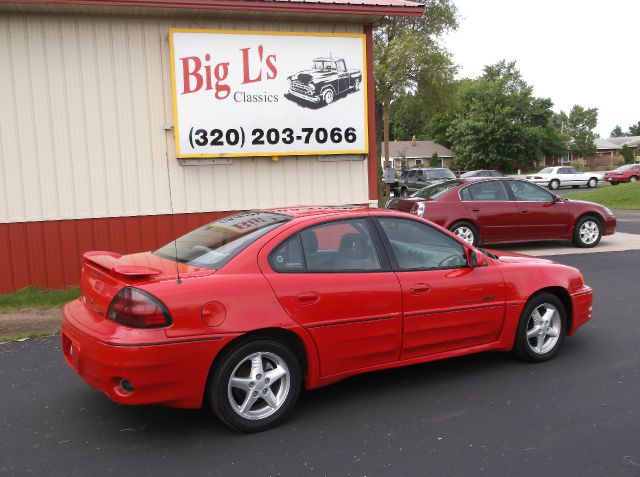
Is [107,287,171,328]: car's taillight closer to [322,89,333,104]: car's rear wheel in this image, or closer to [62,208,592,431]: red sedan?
[62,208,592,431]: red sedan

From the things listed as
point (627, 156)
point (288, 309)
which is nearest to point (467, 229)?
point (288, 309)

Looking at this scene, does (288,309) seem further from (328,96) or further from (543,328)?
(328,96)

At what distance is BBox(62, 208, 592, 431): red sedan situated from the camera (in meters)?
3.80

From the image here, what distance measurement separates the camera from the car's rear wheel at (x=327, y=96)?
9.81 meters

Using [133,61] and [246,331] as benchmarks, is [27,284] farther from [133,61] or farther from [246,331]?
[246,331]

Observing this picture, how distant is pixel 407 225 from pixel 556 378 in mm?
1734

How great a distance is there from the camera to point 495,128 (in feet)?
196

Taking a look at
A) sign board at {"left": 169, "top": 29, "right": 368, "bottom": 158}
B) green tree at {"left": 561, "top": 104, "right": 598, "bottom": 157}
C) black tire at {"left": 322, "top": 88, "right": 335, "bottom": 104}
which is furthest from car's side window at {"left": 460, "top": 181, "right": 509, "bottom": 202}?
green tree at {"left": 561, "top": 104, "right": 598, "bottom": 157}

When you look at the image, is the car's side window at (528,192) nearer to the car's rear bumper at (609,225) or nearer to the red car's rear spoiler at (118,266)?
the car's rear bumper at (609,225)

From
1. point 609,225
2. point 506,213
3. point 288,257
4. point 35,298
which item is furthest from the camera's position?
point 609,225

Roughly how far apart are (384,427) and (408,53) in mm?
25260

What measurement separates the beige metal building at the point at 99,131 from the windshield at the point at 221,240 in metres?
3.96

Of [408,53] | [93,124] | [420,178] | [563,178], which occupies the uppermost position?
[408,53]

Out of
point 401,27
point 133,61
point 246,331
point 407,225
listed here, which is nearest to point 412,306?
point 407,225
